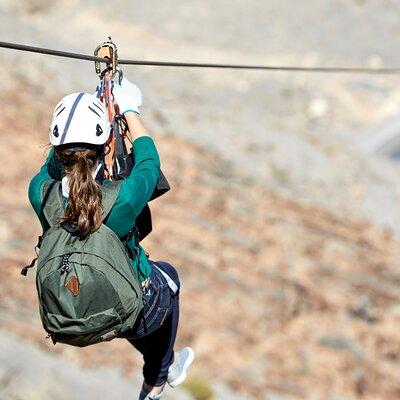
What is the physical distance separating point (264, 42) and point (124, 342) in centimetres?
1605

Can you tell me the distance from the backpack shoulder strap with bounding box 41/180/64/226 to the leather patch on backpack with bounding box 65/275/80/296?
0.93 ft

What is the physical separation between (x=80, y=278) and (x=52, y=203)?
40cm

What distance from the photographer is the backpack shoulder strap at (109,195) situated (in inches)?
157

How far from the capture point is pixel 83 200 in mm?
3922

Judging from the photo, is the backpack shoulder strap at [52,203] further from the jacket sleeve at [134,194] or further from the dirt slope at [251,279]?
the dirt slope at [251,279]

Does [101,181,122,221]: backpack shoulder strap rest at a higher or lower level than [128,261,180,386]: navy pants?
higher

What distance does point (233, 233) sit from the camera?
1831cm

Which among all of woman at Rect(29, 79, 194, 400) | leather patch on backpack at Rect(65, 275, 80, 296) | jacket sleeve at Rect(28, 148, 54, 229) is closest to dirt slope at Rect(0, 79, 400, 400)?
woman at Rect(29, 79, 194, 400)

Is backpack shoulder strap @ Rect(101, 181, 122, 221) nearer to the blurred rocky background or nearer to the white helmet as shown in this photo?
the white helmet

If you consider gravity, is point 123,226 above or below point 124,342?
above

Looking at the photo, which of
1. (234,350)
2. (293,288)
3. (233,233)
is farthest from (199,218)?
(234,350)

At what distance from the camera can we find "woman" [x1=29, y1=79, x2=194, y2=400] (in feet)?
12.9

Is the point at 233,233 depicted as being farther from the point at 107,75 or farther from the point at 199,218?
the point at 107,75

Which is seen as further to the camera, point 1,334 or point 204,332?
point 204,332
